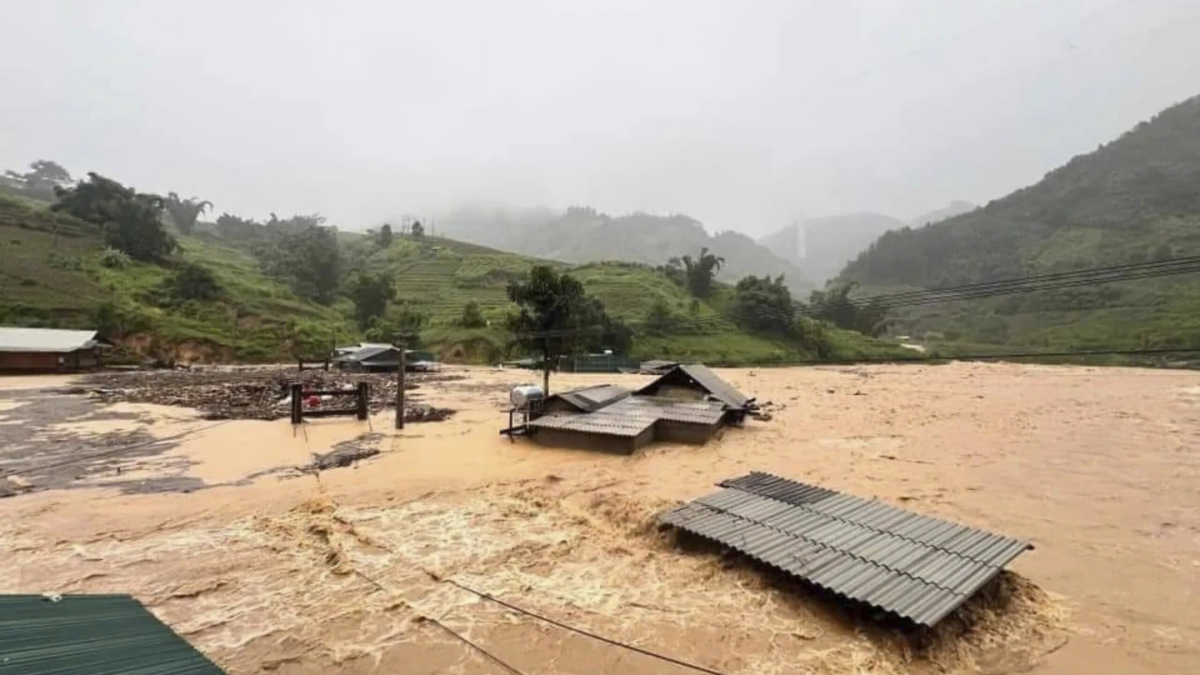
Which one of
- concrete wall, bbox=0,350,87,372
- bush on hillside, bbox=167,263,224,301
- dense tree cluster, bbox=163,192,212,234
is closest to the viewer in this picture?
concrete wall, bbox=0,350,87,372

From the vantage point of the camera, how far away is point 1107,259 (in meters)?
83.4

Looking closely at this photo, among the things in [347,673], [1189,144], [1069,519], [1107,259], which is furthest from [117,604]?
[1189,144]

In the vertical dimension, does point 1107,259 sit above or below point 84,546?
above

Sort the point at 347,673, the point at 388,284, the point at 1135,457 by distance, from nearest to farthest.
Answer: the point at 347,673, the point at 1135,457, the point at 388,284

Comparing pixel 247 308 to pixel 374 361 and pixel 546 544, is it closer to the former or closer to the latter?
pixel 374 361

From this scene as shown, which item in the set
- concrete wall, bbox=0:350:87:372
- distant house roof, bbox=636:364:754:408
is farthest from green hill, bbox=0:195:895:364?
distant house roof, bbox=636:364:754:408

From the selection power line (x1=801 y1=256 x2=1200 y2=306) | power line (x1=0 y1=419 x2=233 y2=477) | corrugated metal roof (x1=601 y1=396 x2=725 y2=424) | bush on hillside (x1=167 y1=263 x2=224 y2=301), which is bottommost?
power line (x1=0 y1=419 x2=233 y2=477)

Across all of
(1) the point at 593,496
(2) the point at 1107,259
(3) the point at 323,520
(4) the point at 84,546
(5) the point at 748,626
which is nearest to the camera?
(5) the point at 748,626

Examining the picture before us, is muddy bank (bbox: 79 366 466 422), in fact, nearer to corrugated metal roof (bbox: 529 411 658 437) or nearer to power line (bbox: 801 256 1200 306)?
corrugated metal roof (bbox: 529 411 658 437)

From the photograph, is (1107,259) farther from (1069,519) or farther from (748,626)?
(748,626)

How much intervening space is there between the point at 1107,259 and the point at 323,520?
356ft

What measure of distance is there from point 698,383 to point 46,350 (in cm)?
3948

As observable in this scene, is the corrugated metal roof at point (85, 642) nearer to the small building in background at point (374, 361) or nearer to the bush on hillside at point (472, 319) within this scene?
the small building in background at point (374, 361)

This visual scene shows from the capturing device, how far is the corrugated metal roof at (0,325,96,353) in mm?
33656
